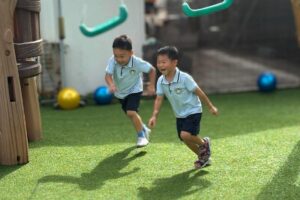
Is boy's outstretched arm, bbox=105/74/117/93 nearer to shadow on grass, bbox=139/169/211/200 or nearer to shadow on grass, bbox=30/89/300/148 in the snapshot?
shadow on grass, bbox=30/89/300/148

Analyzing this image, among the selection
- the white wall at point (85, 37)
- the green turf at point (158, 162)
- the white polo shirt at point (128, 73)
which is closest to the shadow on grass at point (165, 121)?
the green turf at point (158, 162)

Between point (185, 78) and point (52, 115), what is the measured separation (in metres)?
3.32

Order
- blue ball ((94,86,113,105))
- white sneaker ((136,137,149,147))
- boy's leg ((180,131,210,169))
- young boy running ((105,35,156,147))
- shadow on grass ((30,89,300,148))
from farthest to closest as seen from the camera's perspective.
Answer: blue ball ((94,86,113,105)) < shadow on grass ((30,89,300,148)) < white sneaker ((136,137,149,147)) < young boy running ((105,35,156,147)) < boy's leg ((180,131,210,169))

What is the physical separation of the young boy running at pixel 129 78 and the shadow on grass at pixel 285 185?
1.57 metres

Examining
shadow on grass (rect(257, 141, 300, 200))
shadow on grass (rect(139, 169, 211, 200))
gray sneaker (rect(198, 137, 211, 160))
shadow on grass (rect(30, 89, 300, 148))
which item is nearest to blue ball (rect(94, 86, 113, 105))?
shadow on grass (rect(30, 89, 300, 148))

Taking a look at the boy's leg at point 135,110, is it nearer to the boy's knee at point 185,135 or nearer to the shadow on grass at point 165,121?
the shadow on grass at point 165,121

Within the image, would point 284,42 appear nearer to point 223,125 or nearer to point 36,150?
point 223,125

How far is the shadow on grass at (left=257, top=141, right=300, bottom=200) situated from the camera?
13.1 feet

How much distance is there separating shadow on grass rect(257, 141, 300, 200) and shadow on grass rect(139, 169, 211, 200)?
1.70 ft

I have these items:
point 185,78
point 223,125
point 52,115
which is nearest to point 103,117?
point 52,115

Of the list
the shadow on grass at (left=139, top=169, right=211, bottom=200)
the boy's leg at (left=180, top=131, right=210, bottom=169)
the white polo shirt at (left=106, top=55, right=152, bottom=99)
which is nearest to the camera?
the shadow on grass at (left=139, top=169, right=211, bottom=200)

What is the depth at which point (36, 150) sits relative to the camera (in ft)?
18.0

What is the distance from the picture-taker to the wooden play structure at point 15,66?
187 inches

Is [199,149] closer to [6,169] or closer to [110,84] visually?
[110,84]
